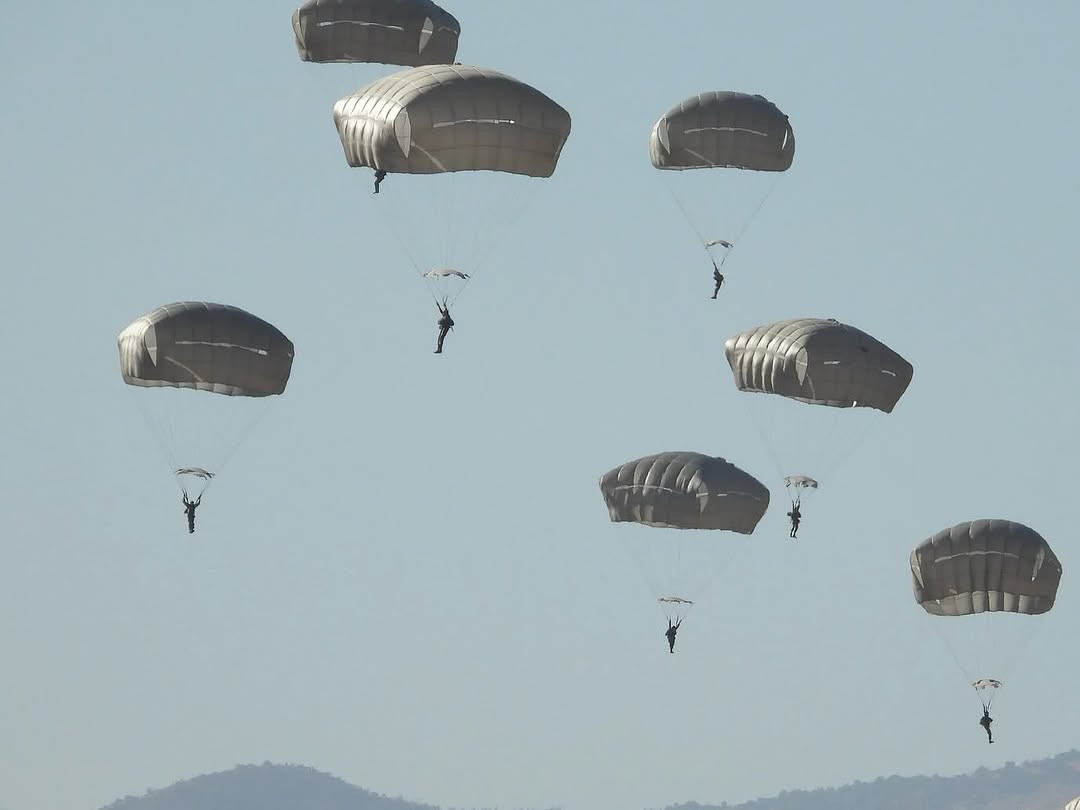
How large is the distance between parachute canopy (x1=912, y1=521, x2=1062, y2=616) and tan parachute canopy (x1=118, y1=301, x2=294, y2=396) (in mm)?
19022

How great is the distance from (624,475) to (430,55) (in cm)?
1340

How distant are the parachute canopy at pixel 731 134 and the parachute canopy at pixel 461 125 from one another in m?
13.6

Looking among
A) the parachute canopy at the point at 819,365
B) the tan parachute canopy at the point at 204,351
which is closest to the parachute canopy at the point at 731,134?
the parachute canopy at the point at 819,365

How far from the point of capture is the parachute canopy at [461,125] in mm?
56281

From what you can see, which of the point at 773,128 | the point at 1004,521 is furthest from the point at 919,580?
the point at 773,128

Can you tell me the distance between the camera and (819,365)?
67125 mm

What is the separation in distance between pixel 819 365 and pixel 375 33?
1569 cm

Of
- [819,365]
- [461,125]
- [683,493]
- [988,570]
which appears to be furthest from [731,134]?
[461,125]

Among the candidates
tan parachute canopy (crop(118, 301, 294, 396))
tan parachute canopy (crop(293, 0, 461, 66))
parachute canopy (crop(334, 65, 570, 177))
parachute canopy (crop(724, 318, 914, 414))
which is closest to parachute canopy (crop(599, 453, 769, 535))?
parachute canopy (crop(724, 318, 914, 414))

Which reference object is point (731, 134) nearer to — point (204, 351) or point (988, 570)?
point (988, 570)

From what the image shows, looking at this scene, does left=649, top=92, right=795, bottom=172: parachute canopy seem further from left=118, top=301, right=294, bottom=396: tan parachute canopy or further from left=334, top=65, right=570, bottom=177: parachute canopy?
left=118, top=301, right=294, bottom=396: tan parachute canopy

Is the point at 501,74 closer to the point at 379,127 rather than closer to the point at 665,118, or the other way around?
the point at 379,127

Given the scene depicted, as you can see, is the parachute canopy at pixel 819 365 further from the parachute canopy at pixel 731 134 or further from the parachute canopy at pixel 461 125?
the parachute canopy at pixel 461 125

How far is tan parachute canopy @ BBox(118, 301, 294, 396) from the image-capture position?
6431cm
